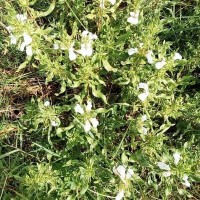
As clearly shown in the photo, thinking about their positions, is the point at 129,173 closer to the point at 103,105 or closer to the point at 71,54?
the point at 103,105

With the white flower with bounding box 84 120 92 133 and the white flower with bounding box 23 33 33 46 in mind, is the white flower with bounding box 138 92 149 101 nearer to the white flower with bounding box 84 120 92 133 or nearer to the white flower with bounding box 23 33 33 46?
the white flower with bounding box 84 120 92 133

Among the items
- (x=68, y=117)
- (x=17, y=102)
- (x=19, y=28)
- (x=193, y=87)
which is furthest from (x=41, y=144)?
(x=193, y=87)

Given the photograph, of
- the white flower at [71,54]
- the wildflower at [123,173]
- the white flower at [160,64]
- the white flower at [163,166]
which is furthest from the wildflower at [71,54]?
the white flower at [163,166]

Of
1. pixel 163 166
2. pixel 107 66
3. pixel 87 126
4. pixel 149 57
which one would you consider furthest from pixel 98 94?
pixel 163 166

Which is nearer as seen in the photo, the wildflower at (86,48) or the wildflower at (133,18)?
the wildflower at (86,48)

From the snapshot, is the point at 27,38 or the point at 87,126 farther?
the point at 87,126

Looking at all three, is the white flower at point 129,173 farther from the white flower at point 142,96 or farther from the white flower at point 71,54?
the white flower at point 71,54

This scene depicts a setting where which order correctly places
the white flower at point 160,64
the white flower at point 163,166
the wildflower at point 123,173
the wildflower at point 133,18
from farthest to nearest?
1. the wildflower at point 133,18
2. the white flower at point 160,64
3. the wildflower at point 123,173
4. the white flower at point 163,166
